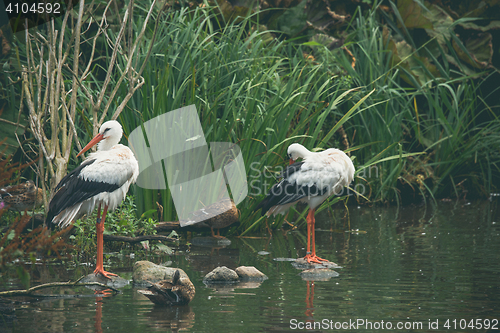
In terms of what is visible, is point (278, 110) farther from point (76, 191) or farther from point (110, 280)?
point (110, 280)

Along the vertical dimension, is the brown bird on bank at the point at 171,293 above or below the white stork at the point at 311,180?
below

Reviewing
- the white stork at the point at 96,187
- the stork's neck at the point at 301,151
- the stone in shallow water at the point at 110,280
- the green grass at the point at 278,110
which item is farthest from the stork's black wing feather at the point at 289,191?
the stone in shallow water at the point at 110,280

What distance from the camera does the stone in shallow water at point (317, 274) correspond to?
539cm

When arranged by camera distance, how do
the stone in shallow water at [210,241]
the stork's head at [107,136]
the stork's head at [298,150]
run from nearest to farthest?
the stork's head at [107,136] → the stork's head at [298,150] → the stone in shallow water at [210,241]

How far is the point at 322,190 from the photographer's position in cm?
626

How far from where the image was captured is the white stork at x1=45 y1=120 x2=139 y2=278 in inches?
213

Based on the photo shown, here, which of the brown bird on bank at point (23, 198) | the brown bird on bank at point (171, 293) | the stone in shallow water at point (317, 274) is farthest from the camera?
the brown bird on bank at point (23, 198)

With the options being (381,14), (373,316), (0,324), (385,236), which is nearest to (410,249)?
(385,236)

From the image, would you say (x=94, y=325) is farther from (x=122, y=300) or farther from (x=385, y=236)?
(x=385, y=236)

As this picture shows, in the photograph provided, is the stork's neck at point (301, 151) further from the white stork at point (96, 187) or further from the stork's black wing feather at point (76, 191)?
the stork's black wing feather at point (76, 191)

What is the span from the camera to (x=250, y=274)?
17.5ft

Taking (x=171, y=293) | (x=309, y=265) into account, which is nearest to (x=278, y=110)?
(x=309, y=265)

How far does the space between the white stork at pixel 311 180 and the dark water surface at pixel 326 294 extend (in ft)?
1.92

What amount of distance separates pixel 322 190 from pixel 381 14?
275 inches
